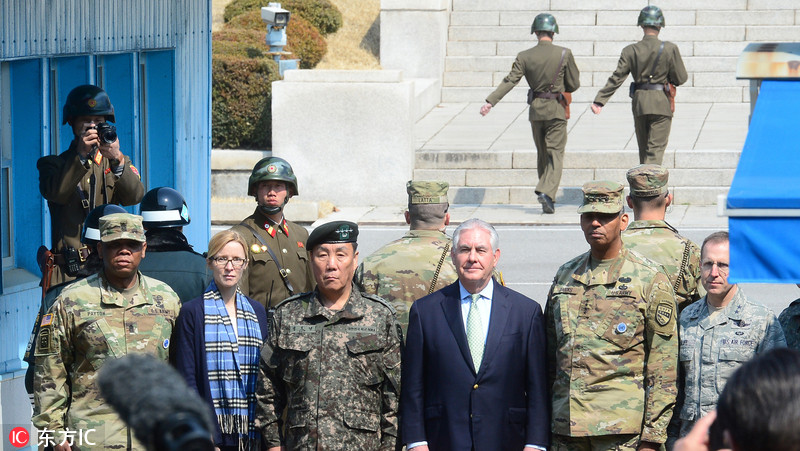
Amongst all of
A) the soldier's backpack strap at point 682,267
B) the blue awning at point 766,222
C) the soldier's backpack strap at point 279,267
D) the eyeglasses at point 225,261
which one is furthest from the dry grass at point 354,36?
the blue awning at point 766,222

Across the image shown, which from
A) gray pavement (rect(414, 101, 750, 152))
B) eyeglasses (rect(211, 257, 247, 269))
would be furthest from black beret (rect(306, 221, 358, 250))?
gray pavement (rect(414, 101, 750, 152))

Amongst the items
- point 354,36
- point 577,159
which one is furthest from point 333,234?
point 354,36

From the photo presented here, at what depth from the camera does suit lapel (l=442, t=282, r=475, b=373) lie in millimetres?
5547

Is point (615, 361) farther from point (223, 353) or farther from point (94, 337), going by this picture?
point (94, 337)

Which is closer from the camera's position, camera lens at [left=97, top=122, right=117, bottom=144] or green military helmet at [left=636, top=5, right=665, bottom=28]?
camera lens at [left=97, top=122, right=117, bottom=144]

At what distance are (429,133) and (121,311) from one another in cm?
1505

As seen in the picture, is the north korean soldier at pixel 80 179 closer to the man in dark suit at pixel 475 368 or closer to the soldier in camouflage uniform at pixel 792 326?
the man in dark suit at pixel 475 368

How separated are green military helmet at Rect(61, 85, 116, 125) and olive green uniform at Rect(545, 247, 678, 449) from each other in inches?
130

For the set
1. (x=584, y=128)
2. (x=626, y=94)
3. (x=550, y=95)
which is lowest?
(x=584, y=128)

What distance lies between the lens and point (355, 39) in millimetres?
26500

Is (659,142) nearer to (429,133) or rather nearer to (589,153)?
(589,153)

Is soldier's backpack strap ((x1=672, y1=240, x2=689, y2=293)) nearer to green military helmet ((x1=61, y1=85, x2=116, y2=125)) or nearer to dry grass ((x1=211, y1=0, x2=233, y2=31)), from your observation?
green military helmet ((x1=61, y1=85, x2=116, y2=125))

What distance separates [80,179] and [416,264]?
2288 millimetres

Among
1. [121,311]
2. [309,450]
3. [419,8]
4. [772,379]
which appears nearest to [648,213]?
[309,450]
